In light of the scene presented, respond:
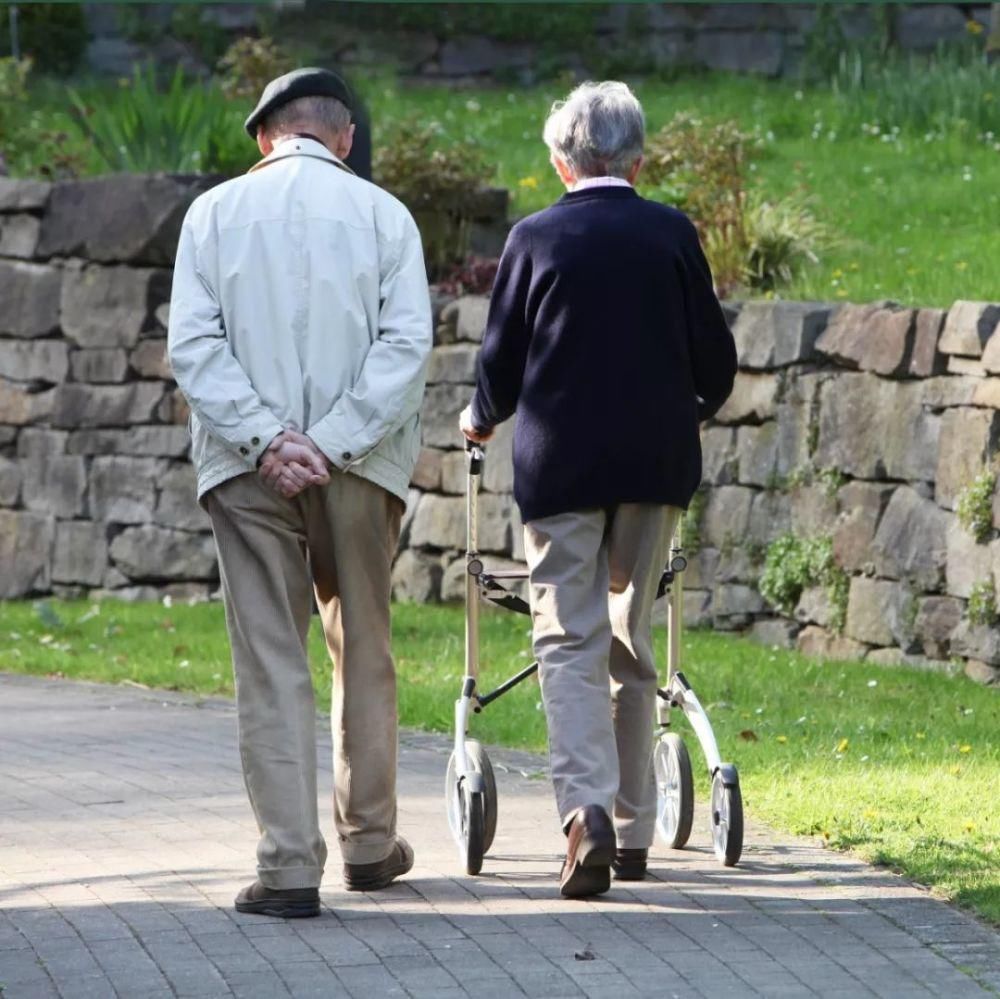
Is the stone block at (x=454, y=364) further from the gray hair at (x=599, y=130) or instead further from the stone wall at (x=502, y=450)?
the gray hair at (x=599, y=130)

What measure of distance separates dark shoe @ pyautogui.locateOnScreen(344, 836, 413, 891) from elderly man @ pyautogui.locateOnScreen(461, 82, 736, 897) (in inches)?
17.4

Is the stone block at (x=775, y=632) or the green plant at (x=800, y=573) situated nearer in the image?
the green plant at (x=800, y=573)

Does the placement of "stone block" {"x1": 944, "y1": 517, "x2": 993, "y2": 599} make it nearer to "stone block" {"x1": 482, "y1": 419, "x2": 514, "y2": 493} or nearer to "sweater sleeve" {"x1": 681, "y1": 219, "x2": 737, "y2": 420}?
"stone block" {"x1": 482, "y1": 419, "x2": 514, "y2": 493}

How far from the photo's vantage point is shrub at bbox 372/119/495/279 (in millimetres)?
12078

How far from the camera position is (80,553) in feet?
40.8

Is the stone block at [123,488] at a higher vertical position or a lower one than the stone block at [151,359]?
lower

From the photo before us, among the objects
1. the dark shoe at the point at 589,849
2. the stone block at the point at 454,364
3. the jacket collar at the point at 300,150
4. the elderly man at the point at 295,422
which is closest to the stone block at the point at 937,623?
the stone block at the point at 454,364

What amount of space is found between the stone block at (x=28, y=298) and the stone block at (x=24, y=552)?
1.07 m

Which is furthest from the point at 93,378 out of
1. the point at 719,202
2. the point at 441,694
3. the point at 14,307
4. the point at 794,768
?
the point at 794,768

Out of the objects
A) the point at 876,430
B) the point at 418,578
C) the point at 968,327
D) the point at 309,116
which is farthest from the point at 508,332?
the point at 418,578

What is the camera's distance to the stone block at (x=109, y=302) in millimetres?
12000

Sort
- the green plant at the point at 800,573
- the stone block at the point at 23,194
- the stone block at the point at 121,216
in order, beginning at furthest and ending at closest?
the stone block at the point at 23,194
the stone block at the point at 121,216
the green plant at the point at 800,573

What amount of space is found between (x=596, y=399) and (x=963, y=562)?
4.22 meters

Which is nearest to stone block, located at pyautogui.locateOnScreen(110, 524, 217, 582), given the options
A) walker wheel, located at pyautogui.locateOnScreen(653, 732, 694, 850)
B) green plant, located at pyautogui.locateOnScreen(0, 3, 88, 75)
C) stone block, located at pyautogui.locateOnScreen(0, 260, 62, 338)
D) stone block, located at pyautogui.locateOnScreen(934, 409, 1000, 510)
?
stone block, located at pyautogui.locateOnScreen(0, 260, 62, 338)
